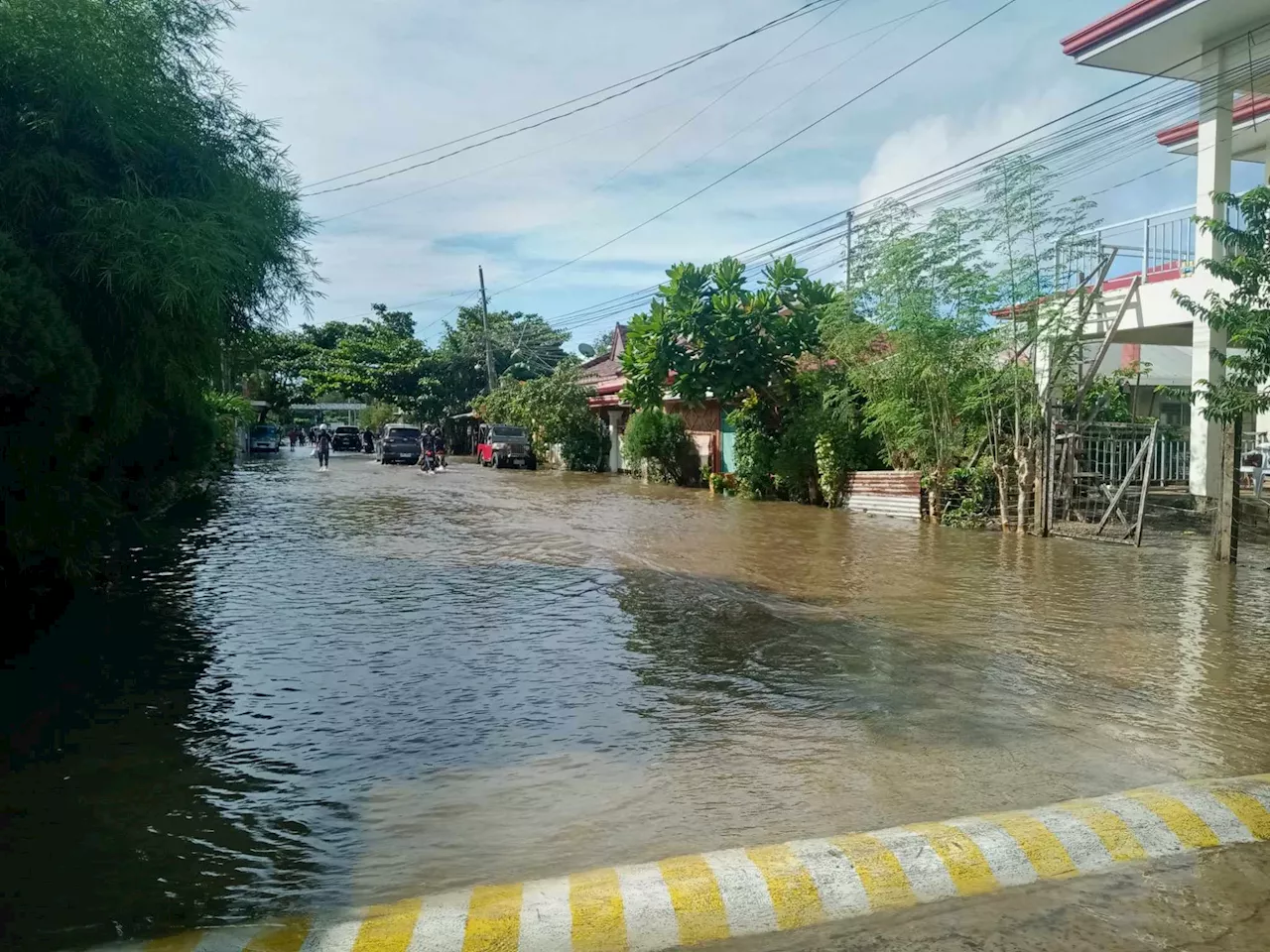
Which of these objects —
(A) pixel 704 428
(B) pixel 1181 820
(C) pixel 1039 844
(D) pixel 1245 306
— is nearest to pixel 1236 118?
(D) pixel 1245 306

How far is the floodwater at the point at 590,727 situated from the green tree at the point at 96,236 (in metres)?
1.49

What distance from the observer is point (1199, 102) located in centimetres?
1659

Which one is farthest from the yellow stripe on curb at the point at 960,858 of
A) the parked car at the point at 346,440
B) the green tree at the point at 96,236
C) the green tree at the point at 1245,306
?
the parked car at the point at 346,440

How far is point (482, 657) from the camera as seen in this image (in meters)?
8.16

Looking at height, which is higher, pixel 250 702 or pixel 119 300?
pixel 119 300

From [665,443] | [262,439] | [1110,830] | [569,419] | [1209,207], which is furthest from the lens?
[262,439]

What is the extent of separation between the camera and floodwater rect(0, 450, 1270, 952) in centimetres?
423

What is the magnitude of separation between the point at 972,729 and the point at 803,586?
A: 5443mm

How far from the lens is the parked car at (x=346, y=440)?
63125 mm

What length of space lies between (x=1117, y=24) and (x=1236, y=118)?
4.48m

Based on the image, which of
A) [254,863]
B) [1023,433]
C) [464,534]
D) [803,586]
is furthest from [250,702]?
[1023,433]

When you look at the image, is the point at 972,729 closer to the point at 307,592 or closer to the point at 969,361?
the point at 307,592

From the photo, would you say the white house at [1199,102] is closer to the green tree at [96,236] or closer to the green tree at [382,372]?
the green tree at [96,236]

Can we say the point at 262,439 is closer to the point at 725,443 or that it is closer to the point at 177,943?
the point at 725,443
